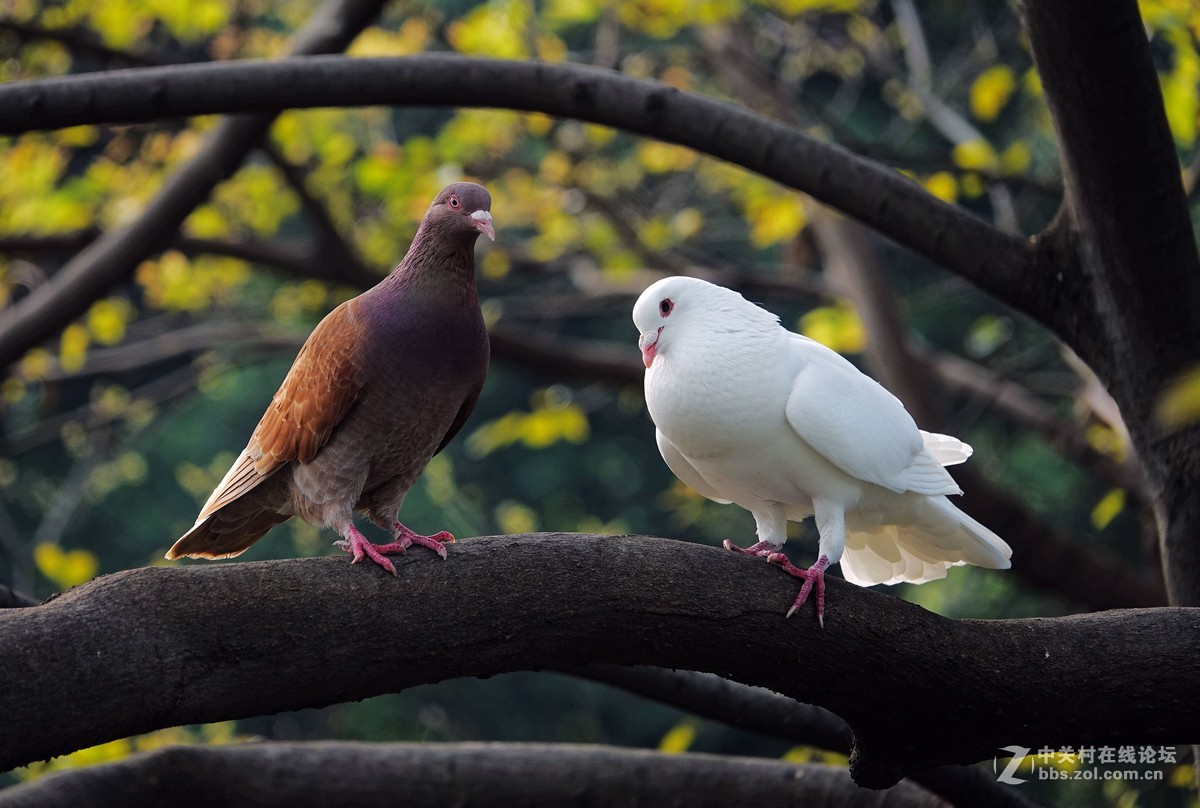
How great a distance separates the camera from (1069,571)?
17.3ft

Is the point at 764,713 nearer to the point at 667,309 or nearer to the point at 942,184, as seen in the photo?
the point at 667,309

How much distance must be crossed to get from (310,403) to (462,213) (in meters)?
0.55

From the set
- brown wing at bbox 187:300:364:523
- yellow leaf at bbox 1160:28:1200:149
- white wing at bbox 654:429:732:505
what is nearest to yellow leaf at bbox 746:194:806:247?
yellow leaf at bbox 1160:28:1200:149

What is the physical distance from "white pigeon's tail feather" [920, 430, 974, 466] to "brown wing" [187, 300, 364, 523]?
139 centimetres

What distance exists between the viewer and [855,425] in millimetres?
2656

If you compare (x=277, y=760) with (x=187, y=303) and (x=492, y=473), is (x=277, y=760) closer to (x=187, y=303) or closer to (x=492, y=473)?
(x=187, y=303)

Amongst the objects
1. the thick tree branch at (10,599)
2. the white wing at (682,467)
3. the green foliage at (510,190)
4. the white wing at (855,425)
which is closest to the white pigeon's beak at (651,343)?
the white wing at (682,467)

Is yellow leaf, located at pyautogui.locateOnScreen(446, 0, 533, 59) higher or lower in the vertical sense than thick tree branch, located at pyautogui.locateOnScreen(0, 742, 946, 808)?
higher

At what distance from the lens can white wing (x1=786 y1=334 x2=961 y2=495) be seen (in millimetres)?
2641

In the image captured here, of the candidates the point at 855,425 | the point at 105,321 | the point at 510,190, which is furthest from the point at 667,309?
the point at 105,321

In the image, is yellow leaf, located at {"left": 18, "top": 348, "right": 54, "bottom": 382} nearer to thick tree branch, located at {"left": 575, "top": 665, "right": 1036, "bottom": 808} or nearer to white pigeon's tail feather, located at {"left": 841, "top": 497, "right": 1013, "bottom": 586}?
thick tree branch, located at {"left": 575, "top": 665, "right": 1036, "bottom": 808}

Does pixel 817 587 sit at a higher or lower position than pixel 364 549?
lower

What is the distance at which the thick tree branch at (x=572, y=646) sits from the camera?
2.10m

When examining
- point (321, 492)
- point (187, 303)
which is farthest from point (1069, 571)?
point (187, 303)
